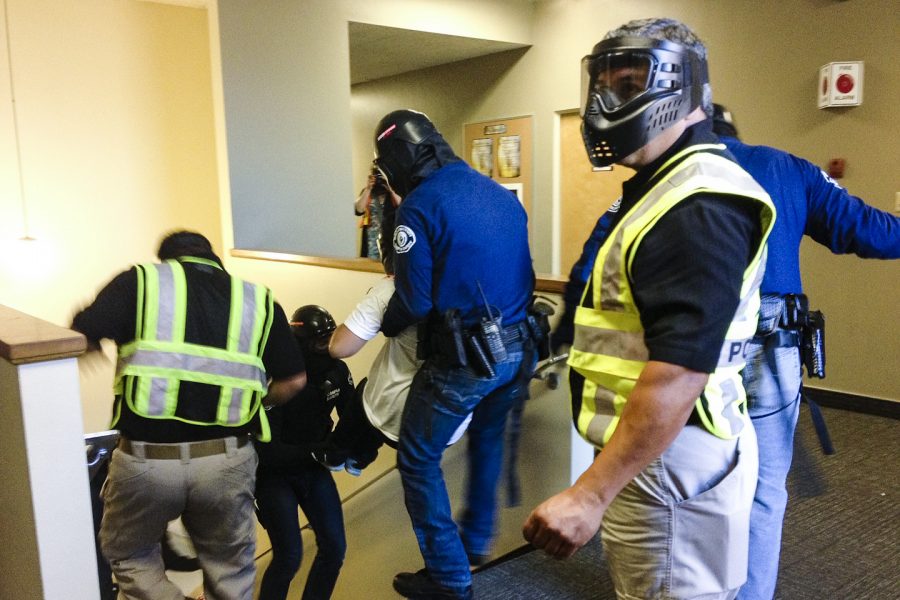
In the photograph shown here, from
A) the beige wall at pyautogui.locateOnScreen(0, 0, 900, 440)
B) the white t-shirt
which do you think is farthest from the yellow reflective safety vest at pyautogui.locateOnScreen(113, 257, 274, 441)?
the beige wall at pyautogui.locateOnScreen(0, 0, 900, 440)

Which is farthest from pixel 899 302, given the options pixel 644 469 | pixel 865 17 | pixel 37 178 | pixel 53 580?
pixel 37 178

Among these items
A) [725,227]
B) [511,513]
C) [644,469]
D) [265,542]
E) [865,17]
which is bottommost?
[265,542]

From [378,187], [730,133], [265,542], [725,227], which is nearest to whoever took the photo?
[725,227]

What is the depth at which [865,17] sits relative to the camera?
4086 mm

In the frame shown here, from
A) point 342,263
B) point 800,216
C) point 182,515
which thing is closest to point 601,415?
point 800,216

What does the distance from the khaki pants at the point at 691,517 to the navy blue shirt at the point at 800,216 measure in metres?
0.74

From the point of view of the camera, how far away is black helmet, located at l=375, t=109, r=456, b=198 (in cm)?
220

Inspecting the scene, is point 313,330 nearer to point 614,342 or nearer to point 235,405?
point 235,405

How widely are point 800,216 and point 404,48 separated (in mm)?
5088

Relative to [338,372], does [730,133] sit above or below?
above

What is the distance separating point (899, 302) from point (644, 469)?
3.61 meters

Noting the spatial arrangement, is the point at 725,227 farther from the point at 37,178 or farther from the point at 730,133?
the point at 37,178

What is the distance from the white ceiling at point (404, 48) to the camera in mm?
5859

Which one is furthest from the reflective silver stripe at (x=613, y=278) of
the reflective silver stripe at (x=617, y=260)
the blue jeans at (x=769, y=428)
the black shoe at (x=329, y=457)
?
the black shoe at (x=329, y=457)
